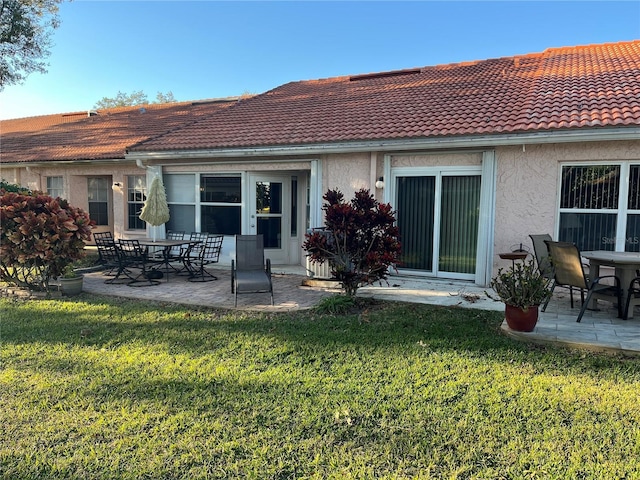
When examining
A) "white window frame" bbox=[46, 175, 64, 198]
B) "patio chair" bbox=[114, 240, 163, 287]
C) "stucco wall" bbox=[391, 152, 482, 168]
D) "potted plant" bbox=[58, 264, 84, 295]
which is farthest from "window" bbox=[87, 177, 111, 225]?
"stucco wall" bbox=[391, 152, 482, 168]

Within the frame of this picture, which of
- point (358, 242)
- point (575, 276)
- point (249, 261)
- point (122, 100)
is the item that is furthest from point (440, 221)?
point (122, 100)

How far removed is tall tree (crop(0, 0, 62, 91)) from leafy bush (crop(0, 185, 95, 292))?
13798 millimetres

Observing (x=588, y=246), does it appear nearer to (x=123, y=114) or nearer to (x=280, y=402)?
(x=280, y=402)

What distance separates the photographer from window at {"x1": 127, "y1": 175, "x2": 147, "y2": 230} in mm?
13961

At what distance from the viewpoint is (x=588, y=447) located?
306 cm

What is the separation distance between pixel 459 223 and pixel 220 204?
6465 millimetres

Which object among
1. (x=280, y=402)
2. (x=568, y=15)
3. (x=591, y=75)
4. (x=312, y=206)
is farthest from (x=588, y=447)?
(x=568, y=15)

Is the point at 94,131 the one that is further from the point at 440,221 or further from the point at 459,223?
the point at 459,223

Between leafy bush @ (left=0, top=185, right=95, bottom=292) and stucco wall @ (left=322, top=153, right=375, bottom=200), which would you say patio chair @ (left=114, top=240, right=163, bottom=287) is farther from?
stucco wall @ (left=322, top=153, right=375, bottom=200)

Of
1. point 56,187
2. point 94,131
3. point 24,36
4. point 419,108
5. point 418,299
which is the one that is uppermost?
point 24,36

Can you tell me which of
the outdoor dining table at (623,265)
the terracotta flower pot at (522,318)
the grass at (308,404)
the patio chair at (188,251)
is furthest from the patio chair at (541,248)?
the patio chair at (188,251)

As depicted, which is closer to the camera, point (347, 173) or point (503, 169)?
point (503, 169)

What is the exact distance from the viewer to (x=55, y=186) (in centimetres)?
1579

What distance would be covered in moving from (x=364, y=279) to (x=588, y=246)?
183 inches
